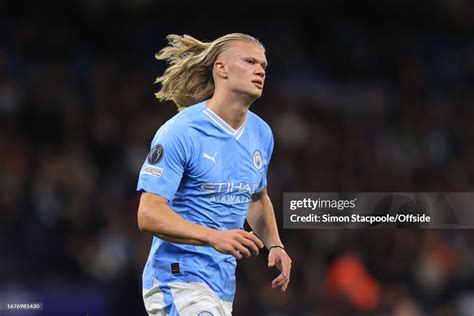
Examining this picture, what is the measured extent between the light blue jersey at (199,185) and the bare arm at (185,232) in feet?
0.30

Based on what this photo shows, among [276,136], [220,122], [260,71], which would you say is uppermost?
[276,136]

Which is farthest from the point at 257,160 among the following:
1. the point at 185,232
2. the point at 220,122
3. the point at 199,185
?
the point at 185,232

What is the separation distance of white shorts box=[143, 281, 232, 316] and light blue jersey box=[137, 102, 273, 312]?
0.03 meters

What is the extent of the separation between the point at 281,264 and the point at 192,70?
3.78ft

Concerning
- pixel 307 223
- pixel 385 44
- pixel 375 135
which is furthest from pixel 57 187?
pixel 385 44

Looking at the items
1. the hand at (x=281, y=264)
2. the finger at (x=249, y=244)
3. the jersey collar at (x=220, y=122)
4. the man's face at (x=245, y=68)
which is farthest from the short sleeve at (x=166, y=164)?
the hand at (x=281, y=264)

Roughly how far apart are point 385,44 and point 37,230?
5.67 meters

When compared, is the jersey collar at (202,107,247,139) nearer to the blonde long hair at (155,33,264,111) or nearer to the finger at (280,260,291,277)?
the blonde long hair at (155,33,264,111)

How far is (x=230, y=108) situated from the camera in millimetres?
4418

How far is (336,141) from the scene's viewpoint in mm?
10469

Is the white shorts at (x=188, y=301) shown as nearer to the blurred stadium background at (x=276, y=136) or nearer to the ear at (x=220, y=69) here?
the ear at (x=220, y=69)

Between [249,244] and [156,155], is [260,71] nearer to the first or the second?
[156,155]

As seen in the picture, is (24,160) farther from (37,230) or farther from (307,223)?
(307,223)

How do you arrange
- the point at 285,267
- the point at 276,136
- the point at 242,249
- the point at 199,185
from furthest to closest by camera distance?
the point at 276,136, the point at 285,267, the point at 199,185, the point at 242,249
